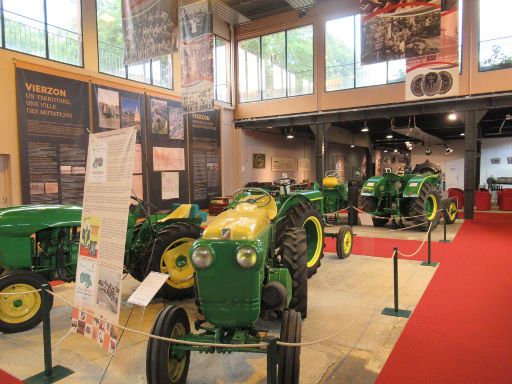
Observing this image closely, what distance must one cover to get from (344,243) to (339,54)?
8.96m

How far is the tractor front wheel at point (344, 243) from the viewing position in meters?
5.98

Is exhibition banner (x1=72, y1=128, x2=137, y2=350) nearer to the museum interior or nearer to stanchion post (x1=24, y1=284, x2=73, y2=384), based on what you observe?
the museum interior

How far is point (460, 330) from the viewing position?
331 cm

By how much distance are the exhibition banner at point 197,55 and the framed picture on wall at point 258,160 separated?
7235mm

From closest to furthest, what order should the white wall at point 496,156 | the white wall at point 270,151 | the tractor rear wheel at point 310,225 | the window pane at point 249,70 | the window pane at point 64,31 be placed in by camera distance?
the tractor rear wheel at point 310,225 → the window pane at point 64,31 → the window pane at point 249,70 → the white wall at point 270,151 → the white wall at point 496,156

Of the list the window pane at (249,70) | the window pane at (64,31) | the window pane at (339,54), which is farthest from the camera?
the window pane at (249,70)

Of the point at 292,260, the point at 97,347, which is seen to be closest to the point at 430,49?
the point at 292,260

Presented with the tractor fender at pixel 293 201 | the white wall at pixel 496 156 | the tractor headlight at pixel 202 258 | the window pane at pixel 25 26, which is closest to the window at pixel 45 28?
the window pane at pixel 25 26

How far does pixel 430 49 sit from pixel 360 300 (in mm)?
5571

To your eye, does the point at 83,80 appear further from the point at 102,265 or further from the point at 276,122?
the point at 102,265

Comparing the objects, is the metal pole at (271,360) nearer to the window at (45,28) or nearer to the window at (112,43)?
the window at (45,28)

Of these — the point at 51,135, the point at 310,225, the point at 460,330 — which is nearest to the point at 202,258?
the point at 460,330

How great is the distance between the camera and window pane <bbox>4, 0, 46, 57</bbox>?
8.13 meters

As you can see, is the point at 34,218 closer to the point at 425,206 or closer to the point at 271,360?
the point at 271,360
